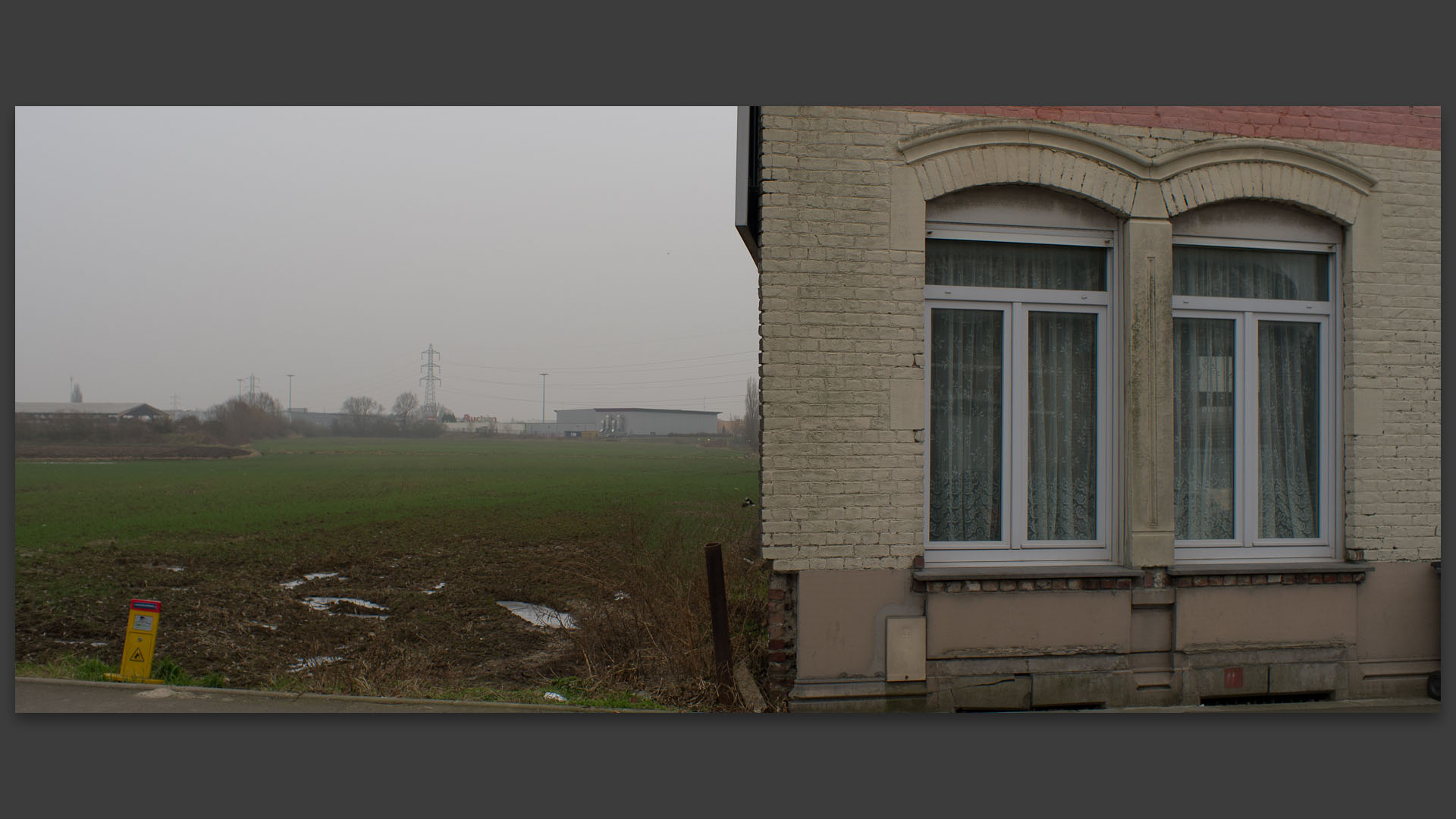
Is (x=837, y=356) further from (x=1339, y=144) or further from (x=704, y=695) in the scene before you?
(x=1339, y=144)

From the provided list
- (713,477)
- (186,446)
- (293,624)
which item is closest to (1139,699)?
(293,624)

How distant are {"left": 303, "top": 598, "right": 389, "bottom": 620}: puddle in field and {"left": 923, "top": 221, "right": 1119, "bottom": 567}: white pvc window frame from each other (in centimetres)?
788

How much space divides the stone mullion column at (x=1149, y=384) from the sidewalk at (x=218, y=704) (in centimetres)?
327

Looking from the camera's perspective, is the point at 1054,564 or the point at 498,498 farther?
the point at 498,498

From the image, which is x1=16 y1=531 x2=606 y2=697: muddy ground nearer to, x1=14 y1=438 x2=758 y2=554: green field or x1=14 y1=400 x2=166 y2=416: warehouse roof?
x1=14 y1=438 x2=758 y2=554: green field

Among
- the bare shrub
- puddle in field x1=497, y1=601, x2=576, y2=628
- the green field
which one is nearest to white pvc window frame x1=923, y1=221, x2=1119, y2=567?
the bare shrub

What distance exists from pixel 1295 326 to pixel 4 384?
338 inches

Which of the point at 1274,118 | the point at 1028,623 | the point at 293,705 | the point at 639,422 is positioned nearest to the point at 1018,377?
the point at 1028,623

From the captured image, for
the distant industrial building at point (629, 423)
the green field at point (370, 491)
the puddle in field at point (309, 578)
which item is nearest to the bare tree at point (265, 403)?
the green field at point (370, 491)

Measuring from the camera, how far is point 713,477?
31.8 metres

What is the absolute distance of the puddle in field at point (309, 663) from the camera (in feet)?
18.4

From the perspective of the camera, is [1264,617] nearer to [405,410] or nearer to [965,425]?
[965,425]

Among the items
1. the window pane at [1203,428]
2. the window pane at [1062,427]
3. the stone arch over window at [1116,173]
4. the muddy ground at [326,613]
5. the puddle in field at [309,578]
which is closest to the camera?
the stone arch over window at [1116,173]

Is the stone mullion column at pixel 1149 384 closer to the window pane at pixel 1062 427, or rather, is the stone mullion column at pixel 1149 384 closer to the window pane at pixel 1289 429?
the window pane at pixel 1062 427
